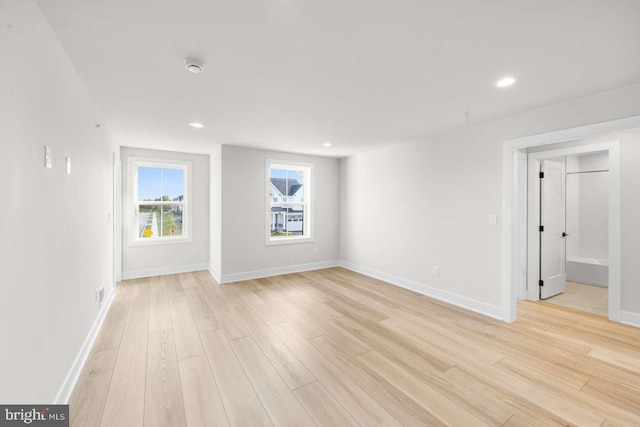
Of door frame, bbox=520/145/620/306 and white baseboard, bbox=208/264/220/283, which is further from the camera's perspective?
white baseboard, bbox=208/264/220/283

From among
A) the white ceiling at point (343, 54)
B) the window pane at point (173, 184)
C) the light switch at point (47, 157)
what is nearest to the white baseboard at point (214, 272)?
the window pane at point (173, 184)

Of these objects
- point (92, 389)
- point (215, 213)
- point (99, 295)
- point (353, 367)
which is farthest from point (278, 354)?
point (215, 213)

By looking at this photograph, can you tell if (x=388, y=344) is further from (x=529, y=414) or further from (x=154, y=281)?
(x=154, y=281)

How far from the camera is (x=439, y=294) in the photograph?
12.6 feet

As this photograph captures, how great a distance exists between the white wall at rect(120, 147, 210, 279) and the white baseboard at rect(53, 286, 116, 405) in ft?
6.18

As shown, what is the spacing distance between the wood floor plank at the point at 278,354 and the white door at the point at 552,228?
381 cm

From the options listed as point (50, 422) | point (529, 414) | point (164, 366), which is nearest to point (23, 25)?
point (50, 422)

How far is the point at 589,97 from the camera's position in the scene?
2500mm

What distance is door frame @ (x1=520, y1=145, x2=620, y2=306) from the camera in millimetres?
3004

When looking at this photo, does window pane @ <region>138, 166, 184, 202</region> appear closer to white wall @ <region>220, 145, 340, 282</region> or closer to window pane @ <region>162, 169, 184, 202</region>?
Result: window pane @ <region>162, 169, 184, 202</region>

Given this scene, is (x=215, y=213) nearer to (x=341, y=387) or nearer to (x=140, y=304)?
(x=140, y=304)

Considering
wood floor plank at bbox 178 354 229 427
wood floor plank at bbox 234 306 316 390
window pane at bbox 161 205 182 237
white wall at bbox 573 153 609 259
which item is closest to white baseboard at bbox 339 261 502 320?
wood floor plank at bbox 234 306 316 390

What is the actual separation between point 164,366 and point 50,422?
767mm

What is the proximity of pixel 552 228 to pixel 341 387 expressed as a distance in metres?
4.09
